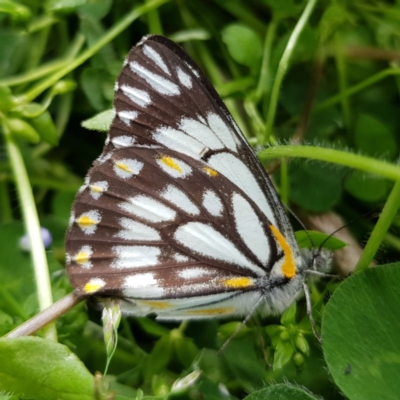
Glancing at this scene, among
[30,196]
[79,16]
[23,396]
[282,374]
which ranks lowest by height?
[282,374]

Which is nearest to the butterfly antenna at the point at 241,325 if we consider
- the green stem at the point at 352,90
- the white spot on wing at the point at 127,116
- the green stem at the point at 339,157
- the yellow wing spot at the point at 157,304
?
the yellow wing spot at the point at 157,304

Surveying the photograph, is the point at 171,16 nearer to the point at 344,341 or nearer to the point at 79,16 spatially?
the point at 79,16

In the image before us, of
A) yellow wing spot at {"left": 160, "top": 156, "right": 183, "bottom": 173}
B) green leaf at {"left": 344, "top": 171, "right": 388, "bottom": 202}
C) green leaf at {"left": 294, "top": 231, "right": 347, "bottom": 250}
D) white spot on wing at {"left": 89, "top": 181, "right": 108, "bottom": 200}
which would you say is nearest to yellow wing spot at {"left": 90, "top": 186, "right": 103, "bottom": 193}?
white spot on wing at {"left": 89, "top": 181, "right": 108, "bottom": 200}

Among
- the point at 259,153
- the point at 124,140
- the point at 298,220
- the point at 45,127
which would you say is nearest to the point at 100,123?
the point at 124,140

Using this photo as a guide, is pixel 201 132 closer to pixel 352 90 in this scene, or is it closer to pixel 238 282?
pixel 238 282

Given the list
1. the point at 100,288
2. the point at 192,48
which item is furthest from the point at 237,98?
the point at 100,288

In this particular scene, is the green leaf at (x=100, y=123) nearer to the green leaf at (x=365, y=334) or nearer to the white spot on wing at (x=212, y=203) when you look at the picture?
the white spot on wing at (x=212, y=203)
